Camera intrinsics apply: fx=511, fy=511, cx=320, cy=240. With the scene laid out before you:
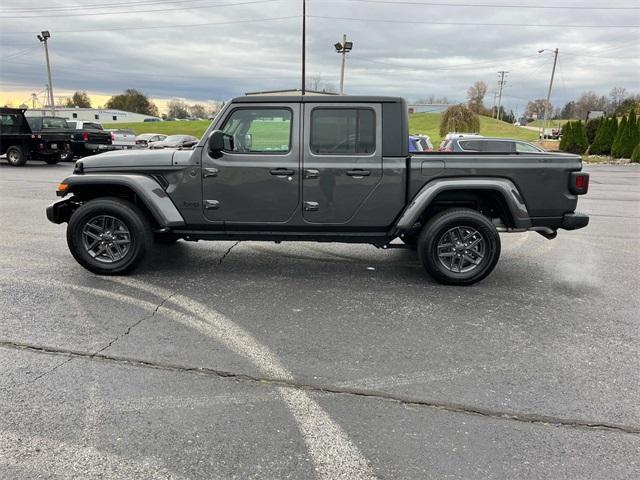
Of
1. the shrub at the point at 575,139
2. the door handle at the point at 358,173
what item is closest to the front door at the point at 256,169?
the door handle at the point at 358,173

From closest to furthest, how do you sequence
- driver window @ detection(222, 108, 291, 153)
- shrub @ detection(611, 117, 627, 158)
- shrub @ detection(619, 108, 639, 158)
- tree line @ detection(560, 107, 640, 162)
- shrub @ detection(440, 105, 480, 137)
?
driver window @ detection(222, 108, 291, 153) < shrub @ detection(619, 108, 639, 158) < tree line @ detection(560, 107, 640, 162) < shrub @ detection(611, 117, 627, 158) < shrub @ detection(440, 105, 480, 137)

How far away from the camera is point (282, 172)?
17.6ft

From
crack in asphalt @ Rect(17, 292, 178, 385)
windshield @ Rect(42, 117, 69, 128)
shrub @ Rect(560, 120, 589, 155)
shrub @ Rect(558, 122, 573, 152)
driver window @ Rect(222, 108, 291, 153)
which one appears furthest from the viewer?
shrub @ Rect(558, 122, 573, 152)

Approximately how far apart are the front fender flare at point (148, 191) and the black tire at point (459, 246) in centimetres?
269

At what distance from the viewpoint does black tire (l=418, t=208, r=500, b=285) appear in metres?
5.41

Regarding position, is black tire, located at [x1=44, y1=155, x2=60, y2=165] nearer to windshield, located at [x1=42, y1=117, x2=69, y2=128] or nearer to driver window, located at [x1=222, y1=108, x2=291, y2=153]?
windshield, located at [x1=42, y1=117, x2=69, y2=128]

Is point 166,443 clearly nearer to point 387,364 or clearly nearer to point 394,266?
point 387,364

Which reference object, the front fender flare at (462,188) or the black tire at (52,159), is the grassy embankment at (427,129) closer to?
the black tire at (52,159)

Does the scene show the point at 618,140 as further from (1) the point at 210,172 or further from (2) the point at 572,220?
(1) the point at 210,172

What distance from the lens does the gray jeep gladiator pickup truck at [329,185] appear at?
5.35m

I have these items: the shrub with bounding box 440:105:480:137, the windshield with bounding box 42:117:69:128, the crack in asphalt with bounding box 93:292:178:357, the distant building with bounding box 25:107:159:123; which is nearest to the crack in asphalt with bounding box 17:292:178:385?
the crack in asphalt with bounding box 93:292:178:357

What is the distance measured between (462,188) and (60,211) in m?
4.49

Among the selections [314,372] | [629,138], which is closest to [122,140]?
[314,372]

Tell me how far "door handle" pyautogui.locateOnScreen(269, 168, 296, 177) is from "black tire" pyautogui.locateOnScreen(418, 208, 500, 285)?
5.15 ft
